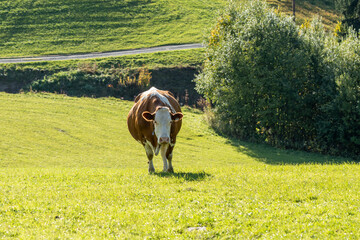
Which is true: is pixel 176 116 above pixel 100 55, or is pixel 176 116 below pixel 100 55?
below

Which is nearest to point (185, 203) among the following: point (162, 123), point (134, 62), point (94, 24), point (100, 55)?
point (162, 123)

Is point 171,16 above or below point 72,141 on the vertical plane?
above

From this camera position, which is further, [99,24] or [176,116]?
[99,24]

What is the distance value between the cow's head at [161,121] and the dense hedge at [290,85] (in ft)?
77.9

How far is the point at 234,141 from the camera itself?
4353cm

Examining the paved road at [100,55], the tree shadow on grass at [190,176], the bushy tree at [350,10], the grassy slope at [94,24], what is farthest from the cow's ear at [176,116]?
the bushy tree at [350,10]

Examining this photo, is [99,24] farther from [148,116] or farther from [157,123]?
[157,123]

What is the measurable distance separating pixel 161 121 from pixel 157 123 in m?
0.20

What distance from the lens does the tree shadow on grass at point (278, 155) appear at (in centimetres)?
3612

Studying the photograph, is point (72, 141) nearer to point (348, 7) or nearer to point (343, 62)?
point (343, 62)

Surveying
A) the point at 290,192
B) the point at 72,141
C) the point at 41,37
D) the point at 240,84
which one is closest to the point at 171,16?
the point at 41,37

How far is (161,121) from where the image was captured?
18781mm

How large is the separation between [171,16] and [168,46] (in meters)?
15.3

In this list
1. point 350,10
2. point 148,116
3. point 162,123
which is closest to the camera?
point 162,123
